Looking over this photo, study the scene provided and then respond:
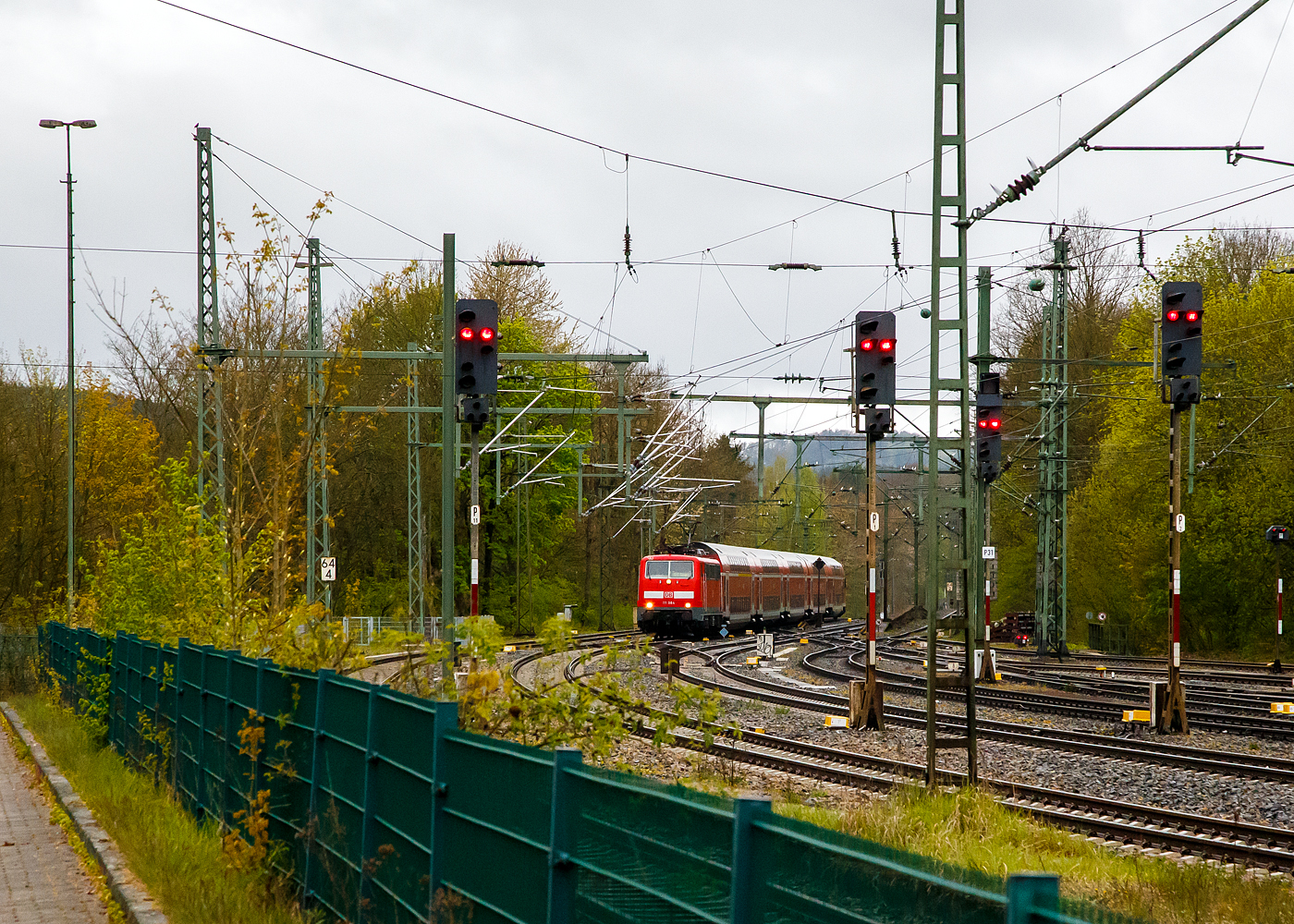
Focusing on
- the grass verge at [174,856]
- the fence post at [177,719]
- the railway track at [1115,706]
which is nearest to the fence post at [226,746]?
the grass verge at [174,856]

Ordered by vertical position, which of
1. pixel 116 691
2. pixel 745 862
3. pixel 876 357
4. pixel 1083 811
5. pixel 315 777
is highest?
pixel 876 357

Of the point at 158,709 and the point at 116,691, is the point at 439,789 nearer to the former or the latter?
the point at 158,709

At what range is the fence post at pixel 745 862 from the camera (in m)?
3.75

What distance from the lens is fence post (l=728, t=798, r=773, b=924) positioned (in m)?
3.75

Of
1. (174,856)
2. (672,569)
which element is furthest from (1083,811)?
(672,569)

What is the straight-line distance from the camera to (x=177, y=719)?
41.2ft

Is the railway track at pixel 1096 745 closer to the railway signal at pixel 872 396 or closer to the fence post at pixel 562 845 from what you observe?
the railway signal at pixel 872 396

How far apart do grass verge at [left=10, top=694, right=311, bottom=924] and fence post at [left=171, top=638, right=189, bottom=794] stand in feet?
0.67

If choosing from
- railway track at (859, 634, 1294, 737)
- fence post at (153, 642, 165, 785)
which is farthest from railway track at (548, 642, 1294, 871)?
railway track at (859, 634, 1294, 737)

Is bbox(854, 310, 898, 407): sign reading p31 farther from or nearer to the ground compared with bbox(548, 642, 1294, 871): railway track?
farther from the ground

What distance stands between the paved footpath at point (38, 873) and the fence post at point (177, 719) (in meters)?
1.10

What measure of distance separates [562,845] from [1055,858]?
7132mm

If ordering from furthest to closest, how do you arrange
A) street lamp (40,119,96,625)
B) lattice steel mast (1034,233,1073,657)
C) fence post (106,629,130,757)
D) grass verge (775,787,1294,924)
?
lattice steel mast (1034,233,1073,657) < street lamp (40,119,96,625) < fence post (106,629,130,757) < grass verge (775,787,1294,924)

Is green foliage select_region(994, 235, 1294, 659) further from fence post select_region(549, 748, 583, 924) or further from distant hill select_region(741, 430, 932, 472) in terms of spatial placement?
fence post select_region(549, 748, 583, 924)
